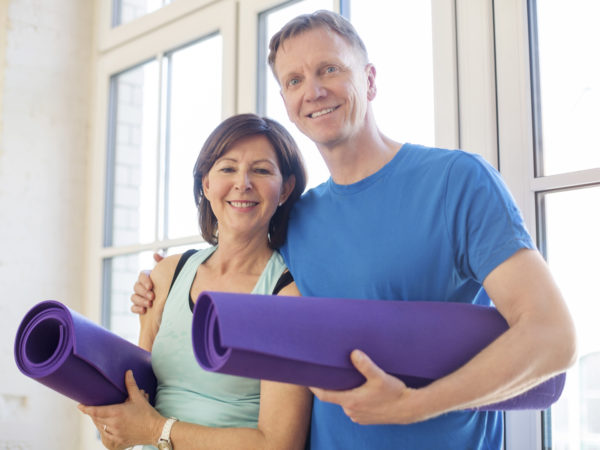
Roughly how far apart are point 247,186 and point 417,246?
→ 1.34 ft

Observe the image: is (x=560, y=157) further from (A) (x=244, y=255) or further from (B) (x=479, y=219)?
(A) (x=244, y=255)

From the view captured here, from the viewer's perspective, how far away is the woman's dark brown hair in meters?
1.42

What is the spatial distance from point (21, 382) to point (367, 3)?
181 centimetres

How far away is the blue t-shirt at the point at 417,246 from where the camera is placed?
3.40ft

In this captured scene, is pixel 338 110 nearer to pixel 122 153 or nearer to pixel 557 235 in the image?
pixel 557 235

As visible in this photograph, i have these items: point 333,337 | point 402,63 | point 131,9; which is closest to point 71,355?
point 333,337

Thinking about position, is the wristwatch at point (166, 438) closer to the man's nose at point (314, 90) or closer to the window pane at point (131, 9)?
the man's nose at point (314, 90)

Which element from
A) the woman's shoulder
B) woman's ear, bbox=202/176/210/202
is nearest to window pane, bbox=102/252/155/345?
the woman's shoulder

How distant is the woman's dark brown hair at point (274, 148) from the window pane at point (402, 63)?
376 mm

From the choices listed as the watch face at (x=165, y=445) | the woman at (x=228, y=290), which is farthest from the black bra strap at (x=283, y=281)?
the watch face at (x=165, y=445)

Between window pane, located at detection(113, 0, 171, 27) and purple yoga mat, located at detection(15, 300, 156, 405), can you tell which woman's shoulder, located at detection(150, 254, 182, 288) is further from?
window pane, located at detection(113, 0, 171, 27)

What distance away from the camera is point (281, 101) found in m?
2.08

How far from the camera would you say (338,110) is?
1222 mm

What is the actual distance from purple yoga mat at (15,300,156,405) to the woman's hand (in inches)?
0.6
